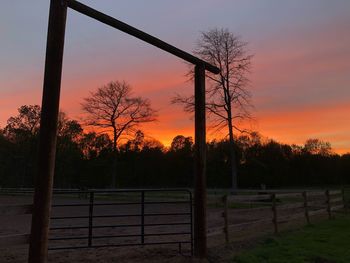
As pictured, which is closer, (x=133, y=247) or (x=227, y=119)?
(x=133, y=247)

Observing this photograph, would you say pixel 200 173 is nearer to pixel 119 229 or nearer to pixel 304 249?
pixel 304 249

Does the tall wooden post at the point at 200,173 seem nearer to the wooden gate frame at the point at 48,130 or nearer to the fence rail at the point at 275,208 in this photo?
the fence rail at the point at 275,208

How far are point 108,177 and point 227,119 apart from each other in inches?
1846

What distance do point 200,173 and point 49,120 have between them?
3576 millimetres

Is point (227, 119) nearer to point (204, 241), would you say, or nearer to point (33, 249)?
point (204, 241)

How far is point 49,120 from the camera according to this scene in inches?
241

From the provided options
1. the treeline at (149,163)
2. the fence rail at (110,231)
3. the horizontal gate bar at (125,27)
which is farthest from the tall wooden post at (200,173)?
the treeline at (149,163)

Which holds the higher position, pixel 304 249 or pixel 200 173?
pixel 200 173

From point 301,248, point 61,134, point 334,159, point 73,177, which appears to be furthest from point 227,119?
point 334,159

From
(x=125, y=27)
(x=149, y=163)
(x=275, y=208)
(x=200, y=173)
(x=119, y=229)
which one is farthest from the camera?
(x=149, y=163)

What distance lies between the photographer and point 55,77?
20.1 ft

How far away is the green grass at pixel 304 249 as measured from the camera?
8109 mm

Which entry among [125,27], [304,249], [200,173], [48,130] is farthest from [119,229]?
[48,130]

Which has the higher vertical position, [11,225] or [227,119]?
[227,119]
